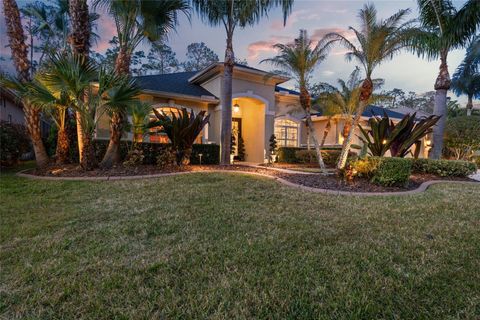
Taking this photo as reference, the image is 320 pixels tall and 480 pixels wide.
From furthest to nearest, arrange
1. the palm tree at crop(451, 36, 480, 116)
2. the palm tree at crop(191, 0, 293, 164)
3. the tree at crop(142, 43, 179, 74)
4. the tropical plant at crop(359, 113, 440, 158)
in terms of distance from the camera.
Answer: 1. the tree at crop(142, 43, 179, 74)
2. the palm tree at crop(451, 36, 480, 116)
3. the palm tree at crop(191, 0, 293, 164)
4. the tropical plant at crop(359, 113, 440, 158)

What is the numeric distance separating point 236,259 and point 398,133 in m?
7.84

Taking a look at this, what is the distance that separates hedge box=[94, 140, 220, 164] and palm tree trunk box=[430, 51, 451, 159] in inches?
381

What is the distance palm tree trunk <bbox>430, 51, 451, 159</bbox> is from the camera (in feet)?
32.6

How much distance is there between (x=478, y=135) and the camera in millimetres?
12945

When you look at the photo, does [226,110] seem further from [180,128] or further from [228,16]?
[228,16]

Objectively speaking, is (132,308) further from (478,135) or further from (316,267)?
(478,135)

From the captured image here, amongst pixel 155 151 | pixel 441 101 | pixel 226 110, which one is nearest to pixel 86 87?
pixel 155 151

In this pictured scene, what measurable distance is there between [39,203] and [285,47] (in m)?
7.86

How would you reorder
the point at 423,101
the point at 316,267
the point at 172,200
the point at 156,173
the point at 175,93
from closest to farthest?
the point at 316,267 < the point at 172,200 < the point at 156,173 < the point at 175,93 < the point at 423,101

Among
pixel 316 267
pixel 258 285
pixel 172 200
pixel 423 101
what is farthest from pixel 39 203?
pixel 423 101

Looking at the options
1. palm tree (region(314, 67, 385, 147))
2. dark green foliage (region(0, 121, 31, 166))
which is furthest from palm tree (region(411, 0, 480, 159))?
dark green foliage (region(0, 121, 31, 166))

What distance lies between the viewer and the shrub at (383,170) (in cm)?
607

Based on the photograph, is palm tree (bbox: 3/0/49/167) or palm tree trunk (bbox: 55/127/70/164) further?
palm tree trunk (bbox: 55/127/70/164)

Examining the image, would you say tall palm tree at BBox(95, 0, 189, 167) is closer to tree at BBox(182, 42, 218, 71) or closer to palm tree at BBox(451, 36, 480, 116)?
tree at BBox(182, 42, 218, 71)
